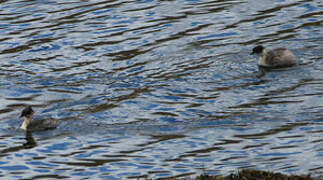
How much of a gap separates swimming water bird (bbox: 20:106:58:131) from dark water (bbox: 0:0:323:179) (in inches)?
6.6

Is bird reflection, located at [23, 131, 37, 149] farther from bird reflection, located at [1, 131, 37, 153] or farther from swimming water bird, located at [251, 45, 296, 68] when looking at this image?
swimming water bird, located at [251, 45, 296, 68]

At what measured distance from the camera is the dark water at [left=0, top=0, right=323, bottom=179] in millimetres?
13875

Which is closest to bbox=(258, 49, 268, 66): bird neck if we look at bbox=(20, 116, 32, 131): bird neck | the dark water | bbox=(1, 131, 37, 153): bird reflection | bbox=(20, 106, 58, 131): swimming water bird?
the dark water

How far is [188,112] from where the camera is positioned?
647 inches

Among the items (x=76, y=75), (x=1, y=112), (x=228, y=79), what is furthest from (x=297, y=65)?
(x=1, y=112)

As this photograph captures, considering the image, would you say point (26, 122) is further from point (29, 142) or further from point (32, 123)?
point (29, 142)

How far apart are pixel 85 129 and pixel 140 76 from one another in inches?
144

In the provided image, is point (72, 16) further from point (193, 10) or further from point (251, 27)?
point (251, 27)

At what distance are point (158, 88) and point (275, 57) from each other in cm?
340

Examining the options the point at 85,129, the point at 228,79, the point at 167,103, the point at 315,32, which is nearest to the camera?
the point at 85,129

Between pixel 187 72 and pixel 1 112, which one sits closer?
pixel 1 112

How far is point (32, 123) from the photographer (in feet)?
54.7

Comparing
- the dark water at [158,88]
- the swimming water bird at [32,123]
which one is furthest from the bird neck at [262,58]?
the swimming water bird at [32,123]

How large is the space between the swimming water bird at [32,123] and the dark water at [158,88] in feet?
0.55
